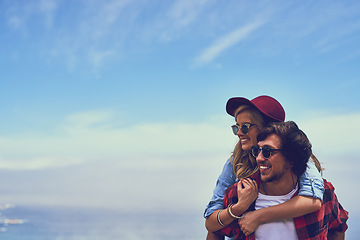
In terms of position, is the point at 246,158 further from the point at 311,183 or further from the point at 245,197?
the point at 311,183

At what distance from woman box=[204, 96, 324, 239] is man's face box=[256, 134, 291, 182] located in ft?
1.06

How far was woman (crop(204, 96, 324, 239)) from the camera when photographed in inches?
212

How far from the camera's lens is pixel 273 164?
18.0ft

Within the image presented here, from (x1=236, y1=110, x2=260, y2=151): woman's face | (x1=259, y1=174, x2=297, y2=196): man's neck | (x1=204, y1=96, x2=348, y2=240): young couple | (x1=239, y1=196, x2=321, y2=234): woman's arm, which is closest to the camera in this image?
(x1=239, y1=196, x2=321, y2=234): woman's arm

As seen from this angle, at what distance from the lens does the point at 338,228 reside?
6.16m

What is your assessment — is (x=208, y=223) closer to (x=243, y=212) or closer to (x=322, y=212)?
(x=243, y=212)

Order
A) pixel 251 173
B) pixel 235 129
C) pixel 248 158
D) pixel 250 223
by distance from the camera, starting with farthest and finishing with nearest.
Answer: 1. pixel 235 129
2. pixel 248 158
3. pixel 251 173
4. pixel 250 223

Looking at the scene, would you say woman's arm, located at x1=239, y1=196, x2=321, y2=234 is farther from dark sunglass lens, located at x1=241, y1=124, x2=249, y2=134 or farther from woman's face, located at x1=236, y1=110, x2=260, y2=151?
dark sunglass lens, located at x1=241, y1=124, x2=249, y2=134

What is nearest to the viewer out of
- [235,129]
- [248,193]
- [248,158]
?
[248,193]

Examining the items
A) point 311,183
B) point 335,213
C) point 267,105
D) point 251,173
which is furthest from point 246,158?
point 335,213

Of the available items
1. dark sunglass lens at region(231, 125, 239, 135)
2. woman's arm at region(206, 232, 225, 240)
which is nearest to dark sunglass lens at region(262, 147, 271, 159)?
dark sunglass lens at region(231, 125, 239, 135)

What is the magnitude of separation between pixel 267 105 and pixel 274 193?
1223 millimetres

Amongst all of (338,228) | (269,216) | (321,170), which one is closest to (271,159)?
(269,216)

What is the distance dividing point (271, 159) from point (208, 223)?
1.25m
